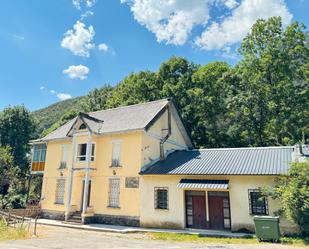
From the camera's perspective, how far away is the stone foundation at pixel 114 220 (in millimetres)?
17547

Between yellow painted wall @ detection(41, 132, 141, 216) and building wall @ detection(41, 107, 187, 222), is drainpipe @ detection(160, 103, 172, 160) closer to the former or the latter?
building wall @ detection(41, 107, 187, 222)


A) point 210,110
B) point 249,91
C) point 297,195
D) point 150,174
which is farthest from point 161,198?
point 249,91

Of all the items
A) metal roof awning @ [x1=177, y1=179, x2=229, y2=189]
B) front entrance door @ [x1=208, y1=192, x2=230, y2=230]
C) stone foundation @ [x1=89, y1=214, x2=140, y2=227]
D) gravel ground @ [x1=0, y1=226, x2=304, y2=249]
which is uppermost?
metal roof awning @ [x1=177, y1=179, x2=229, y2=189]

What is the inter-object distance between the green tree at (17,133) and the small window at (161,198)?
1158 inches

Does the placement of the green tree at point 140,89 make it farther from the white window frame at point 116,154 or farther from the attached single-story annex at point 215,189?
the attached single-story annex at point 215,189

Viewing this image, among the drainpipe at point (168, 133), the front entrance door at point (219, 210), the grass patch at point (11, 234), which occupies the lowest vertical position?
the grass patch at point (11, 234)

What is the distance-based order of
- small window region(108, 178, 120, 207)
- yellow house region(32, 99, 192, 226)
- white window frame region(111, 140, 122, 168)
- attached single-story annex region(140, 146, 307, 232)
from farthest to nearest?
1. white window frame region(111, 140, 122, 168)
2. small window region(108, 178, 120, 207)
3. yellow house region(32, 99, 192, 226)
4. attached single-story annex region(140, 146, 307, 232)

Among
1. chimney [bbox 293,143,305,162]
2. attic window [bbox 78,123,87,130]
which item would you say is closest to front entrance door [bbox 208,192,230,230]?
→ chimney [bbox 293,143,305,162]

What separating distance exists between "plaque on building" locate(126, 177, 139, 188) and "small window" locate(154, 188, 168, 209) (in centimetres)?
148

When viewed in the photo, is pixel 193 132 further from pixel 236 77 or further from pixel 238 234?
pixel 238 234

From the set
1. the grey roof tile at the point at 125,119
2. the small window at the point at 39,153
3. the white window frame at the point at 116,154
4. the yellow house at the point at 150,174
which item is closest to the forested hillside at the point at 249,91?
the yellow house at the point at 150,174

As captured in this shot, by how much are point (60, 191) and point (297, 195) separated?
17.7 meters

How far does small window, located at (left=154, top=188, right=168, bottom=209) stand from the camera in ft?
56.9

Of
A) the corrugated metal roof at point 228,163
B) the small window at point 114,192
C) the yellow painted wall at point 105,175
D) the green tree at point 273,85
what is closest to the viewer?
the corrugated metal roof at point 228,163
